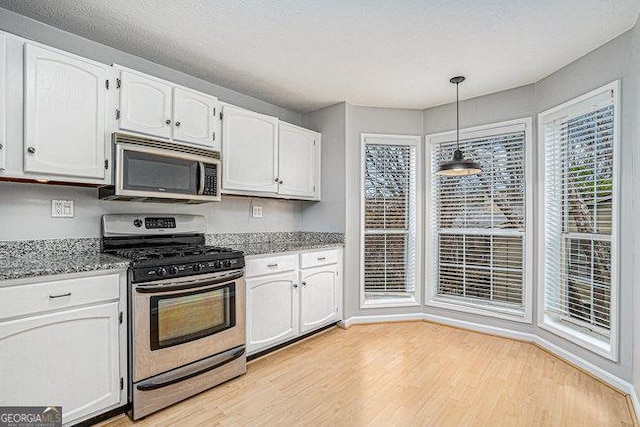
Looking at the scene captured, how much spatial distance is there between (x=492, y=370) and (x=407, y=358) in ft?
2.11

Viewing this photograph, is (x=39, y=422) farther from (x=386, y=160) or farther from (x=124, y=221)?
(x=386, y=160)

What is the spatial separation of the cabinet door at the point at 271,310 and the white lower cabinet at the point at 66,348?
0.93 meters

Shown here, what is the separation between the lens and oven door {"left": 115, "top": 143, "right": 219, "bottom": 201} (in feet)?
7.04

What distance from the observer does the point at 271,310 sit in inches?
110

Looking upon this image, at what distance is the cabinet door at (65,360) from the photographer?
1.59 metres

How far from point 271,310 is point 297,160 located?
1544mm

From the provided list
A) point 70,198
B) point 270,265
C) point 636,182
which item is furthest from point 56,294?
point 636,182

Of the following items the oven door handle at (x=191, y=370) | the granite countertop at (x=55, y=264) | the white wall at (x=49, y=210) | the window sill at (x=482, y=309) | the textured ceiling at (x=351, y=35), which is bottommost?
the oven door handle at (x=191, y=370)

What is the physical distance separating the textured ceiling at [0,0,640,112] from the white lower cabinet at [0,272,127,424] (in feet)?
5.34

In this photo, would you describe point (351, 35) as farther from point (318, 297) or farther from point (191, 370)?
point (191, 370)

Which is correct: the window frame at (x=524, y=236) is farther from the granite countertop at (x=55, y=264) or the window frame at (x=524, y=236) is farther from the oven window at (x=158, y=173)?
the granite countertop at (x=55, y=264)

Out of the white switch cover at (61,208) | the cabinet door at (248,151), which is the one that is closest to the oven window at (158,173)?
the cabinet door at (248,151)

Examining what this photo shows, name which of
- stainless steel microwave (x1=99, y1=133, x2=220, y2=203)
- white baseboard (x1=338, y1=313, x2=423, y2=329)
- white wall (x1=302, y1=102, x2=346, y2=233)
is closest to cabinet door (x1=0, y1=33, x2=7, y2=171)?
stainless steel microwave (x1=99, y1=133, x2=220, y2=203)

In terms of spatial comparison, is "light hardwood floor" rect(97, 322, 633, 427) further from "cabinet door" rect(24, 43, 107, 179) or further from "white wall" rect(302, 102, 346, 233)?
"cabinet door" rect(24, 43, 107, 179)
